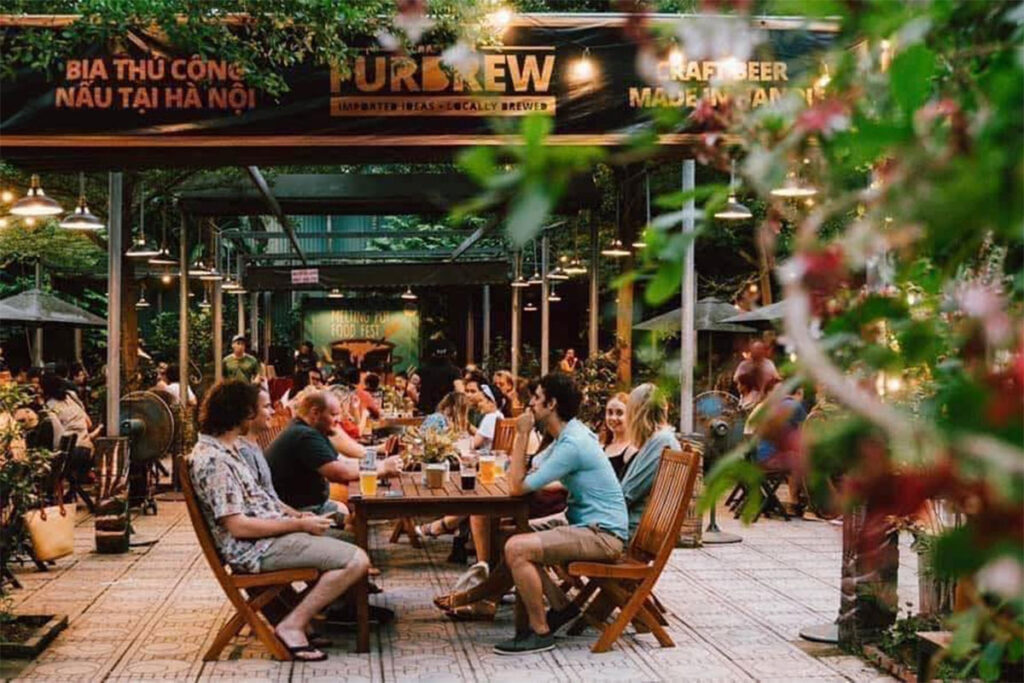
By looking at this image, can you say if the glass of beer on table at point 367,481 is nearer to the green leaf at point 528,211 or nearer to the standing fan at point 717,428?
the standing fan at point 717,428

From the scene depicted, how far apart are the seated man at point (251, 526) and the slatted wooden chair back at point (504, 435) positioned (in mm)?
3444

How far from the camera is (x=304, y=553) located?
6000mm

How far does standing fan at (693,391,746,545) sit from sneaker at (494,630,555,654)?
12.1 feet

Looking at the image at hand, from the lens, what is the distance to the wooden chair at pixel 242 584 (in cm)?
583

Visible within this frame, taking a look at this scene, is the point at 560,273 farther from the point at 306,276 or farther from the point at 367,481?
the point at 367,481

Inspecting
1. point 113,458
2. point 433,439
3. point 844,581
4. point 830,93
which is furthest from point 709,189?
point 113,458

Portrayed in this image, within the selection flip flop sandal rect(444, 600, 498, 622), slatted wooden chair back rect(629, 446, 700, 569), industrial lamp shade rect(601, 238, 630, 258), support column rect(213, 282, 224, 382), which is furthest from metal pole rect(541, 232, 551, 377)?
slatted wooden chair back rect(629, 446, 700, 569)

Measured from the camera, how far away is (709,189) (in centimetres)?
151

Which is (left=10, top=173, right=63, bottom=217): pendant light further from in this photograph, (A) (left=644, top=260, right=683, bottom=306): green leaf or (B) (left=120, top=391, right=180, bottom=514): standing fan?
(A) (left=644, top=260, right=683, bottom=306): green leaf

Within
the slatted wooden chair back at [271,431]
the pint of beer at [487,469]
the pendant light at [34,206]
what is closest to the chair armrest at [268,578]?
the pint of beer at [487,469]

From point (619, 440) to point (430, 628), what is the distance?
175cm

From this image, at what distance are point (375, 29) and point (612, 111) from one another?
1259 mm

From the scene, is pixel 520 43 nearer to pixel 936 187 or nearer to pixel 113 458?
pixel 113 458

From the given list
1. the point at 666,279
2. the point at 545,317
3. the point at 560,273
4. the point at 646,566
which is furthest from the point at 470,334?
the point at 666,279
